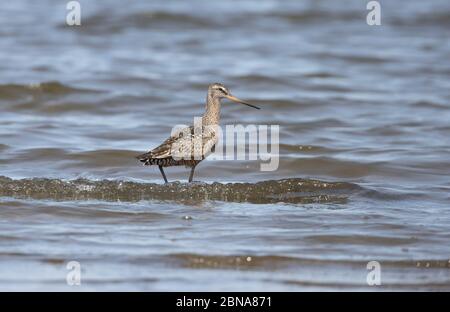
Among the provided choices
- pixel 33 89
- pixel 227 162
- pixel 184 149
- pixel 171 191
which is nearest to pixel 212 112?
pixel 184 149

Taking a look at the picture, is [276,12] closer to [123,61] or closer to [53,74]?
[123,61]

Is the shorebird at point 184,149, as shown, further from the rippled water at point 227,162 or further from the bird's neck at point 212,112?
the rippled water at point 227,162

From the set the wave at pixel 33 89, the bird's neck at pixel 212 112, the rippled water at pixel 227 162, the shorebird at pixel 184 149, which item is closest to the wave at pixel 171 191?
the rippled water at pixel 227 162

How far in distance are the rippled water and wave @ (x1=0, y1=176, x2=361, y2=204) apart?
0.07 feet

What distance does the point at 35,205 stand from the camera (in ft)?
30.0

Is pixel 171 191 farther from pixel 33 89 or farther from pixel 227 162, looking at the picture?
pixel 33 89

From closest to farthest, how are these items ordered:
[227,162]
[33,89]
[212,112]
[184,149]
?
[184,149]
[212,112]
[227,162]
[33,89]

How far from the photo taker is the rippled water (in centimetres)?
757

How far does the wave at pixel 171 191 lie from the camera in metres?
9.67

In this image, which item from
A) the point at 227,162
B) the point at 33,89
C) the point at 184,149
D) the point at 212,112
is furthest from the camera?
the point at 33,89

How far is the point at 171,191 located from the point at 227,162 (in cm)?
213

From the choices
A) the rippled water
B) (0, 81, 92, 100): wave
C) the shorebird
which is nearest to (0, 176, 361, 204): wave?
the rippled water

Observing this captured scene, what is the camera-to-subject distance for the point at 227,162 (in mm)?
11883

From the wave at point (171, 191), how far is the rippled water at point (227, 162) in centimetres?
2
